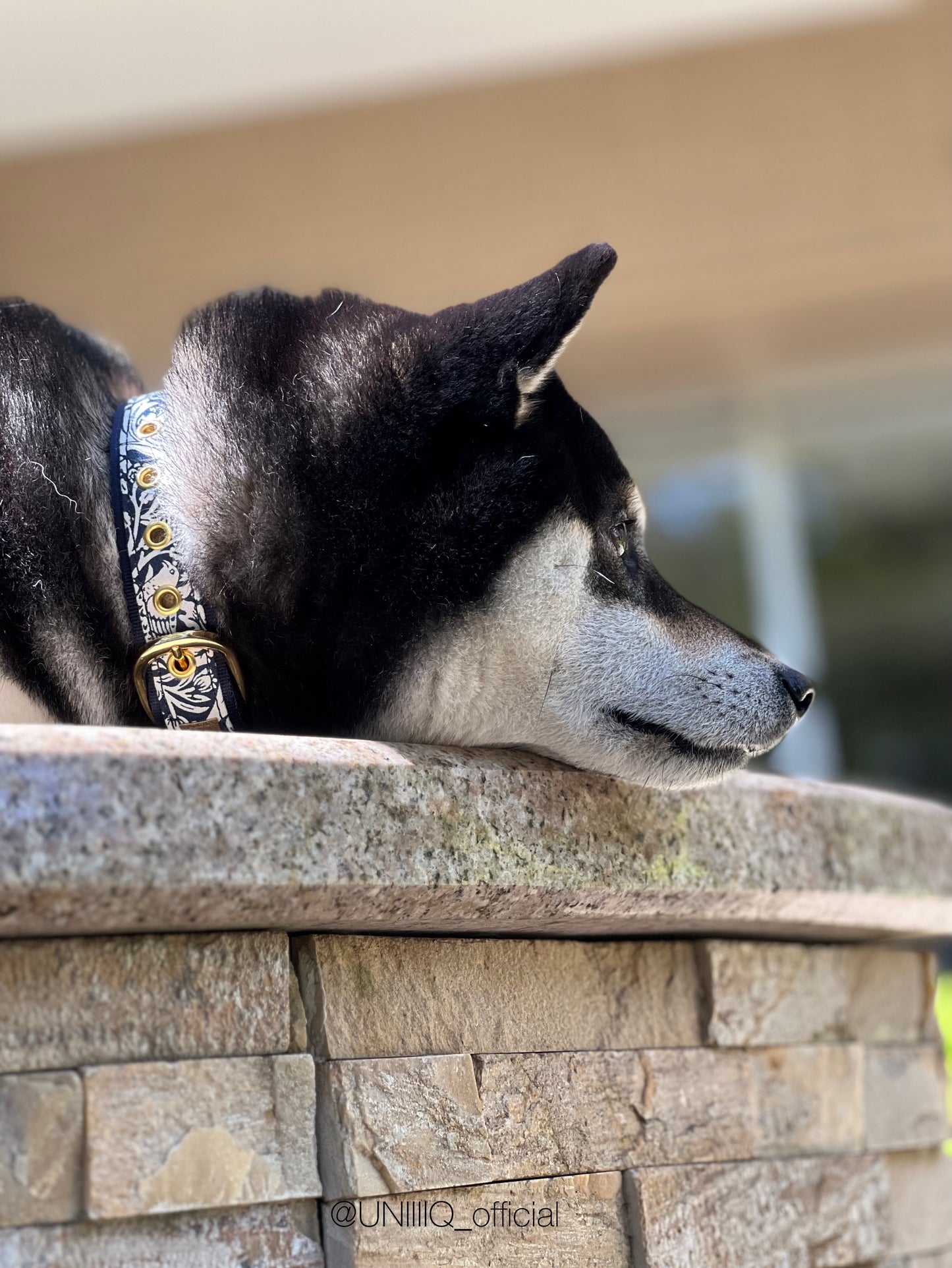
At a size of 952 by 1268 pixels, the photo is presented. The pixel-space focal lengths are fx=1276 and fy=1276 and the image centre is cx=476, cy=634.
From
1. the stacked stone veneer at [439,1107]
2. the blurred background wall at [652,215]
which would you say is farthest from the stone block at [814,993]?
the blurred background wall at [652,215]

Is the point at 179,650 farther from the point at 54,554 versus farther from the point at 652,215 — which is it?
the point at 652,215

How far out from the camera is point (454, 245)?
17.0 feet

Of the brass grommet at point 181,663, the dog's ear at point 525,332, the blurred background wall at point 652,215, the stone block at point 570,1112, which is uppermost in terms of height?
the blurred background wall at point 652,215

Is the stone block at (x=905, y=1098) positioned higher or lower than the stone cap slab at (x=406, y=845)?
lower

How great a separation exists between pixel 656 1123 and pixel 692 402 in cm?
481

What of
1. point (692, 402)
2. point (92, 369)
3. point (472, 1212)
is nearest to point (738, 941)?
point (472, 1212)

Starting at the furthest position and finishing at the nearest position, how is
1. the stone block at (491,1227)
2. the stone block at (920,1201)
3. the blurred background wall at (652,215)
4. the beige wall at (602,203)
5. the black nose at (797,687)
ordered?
1. the beige wall at (602,203)
2. the blurred background wall at (652,215)
3. the stone block at (920,1201)
4. the black nose at (797,687)
5. the stone block at (491,1227)

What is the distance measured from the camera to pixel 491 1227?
44.1 inches

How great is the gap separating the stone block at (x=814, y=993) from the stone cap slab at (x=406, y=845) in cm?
3

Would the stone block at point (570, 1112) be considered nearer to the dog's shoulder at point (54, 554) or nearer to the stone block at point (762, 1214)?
the stone block at point (762, 1214)

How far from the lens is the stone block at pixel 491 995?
43.4 inches

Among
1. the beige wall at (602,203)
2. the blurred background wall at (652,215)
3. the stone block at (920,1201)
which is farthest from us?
the beige wall at (602,203)

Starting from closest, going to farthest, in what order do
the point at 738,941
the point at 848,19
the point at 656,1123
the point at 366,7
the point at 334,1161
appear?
1. the point at 334,1161
2. the point at 656,1123
3. the point at 738,941
4. the point at 366,7
5. the point at 848,19

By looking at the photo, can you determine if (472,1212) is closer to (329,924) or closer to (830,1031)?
(329,924)
